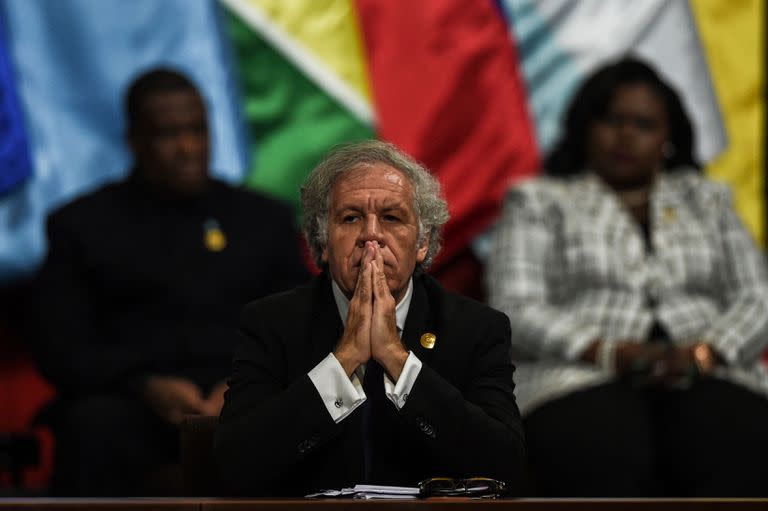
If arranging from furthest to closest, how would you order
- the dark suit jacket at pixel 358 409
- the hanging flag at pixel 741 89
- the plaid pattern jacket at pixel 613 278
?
the hanging flag at pixel 741 89 < the plaid pattern jacket at pixel 613 278 < the dark suit jacket at pixel 358 409

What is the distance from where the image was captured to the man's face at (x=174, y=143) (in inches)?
147

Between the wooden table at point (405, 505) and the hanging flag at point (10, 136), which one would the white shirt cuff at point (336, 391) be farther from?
the hanging flag at point (10, 136)

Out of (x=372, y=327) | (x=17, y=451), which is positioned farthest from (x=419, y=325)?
(x=17, y=451)

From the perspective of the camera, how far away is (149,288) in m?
3.59

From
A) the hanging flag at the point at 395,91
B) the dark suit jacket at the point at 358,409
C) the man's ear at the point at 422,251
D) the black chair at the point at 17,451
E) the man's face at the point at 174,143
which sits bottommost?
the dark suit jacket at the point at 358,409

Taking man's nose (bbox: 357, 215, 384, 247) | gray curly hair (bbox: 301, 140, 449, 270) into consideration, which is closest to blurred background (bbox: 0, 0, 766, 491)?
gray curly hair (bbox: 301, 140, 449, 270)

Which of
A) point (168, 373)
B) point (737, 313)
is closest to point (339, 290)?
point (168, 373)

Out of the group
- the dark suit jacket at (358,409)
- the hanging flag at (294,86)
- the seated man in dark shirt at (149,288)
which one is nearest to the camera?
the dark suit jacket at (358,409)

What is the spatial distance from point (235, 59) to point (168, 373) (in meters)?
1.19

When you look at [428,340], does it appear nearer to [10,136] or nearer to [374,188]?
[374,188]

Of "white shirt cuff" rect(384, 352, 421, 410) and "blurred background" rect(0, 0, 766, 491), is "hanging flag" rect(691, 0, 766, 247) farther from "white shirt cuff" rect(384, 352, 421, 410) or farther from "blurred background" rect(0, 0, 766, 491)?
"white shirt cuff" rect(384, 352, 421, 410)

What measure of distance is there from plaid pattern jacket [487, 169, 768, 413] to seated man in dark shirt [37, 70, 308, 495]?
0.66 m

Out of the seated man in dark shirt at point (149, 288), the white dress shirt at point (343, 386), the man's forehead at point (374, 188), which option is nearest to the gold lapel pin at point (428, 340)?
the white dress shirt at point (343, 386)

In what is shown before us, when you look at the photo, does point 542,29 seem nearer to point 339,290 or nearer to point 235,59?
point 235,59
